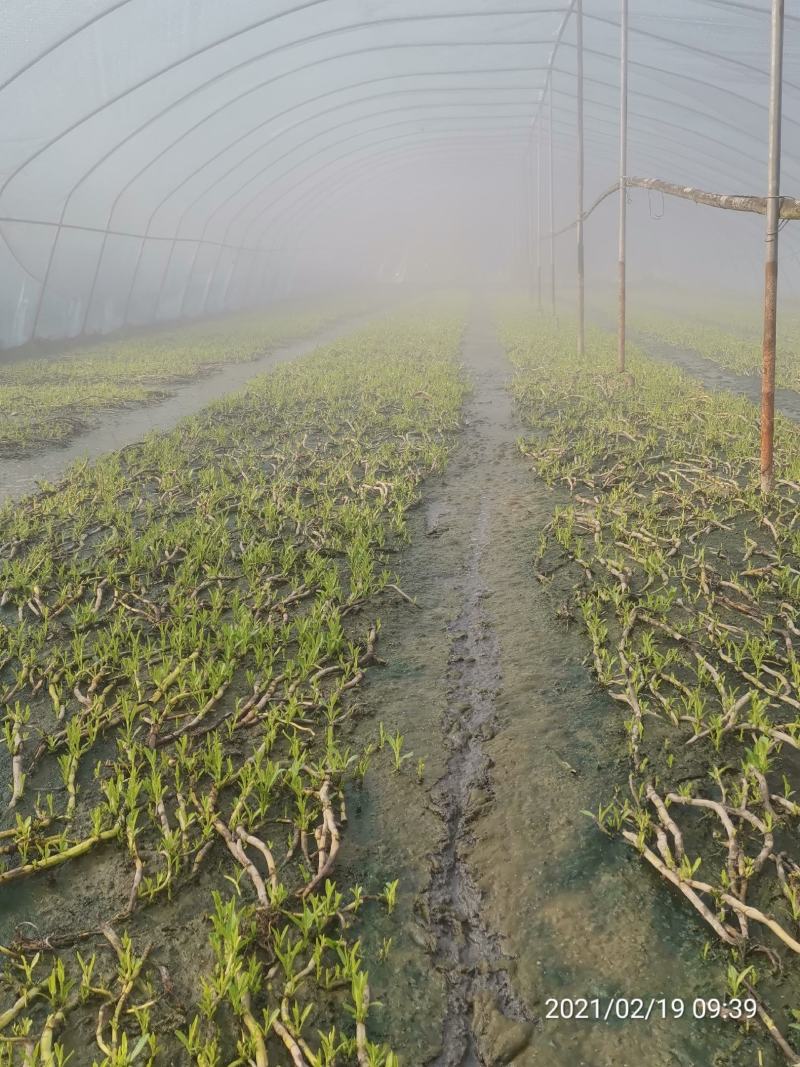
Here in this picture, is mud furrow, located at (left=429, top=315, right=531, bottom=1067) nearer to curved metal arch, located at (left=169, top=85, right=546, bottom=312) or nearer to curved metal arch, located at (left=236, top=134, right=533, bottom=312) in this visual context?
curved metal arch, located at (left=169, top=85, right=546, bottom=312)

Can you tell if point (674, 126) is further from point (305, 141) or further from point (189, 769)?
point (189, 769)

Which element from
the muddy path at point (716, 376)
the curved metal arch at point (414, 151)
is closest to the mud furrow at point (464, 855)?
the muddy path at point (716, 376)

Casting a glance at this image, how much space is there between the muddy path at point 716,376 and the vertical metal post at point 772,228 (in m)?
3.33

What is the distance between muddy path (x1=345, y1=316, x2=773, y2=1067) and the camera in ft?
5.87

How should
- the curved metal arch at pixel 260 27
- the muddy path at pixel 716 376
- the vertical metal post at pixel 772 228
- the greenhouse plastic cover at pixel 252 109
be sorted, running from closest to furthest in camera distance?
the vertical metal post at pixel 772 228 → the muddy path at pixel 716 376 → the greenhouse plastic cover at pixel 252 109 → the curved metal arch at pixel 260 27

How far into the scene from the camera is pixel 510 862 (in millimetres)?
2285

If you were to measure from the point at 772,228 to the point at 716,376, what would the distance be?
7010 mm

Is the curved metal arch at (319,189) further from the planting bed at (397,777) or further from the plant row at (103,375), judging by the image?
the planting bed at (397,777)

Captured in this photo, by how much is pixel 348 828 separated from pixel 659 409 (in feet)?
22.9

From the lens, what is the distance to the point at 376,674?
Result: 337 centimetres

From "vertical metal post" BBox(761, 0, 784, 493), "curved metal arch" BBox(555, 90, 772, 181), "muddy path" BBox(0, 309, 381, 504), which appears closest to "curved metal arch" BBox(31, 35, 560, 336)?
"muddy path" BBox(0, 309, 381, 504)

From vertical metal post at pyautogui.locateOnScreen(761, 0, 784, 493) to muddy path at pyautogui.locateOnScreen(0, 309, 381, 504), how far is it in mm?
5556

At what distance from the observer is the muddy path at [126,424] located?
6855 millimetres

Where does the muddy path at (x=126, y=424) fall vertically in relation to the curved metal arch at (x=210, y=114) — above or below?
below
